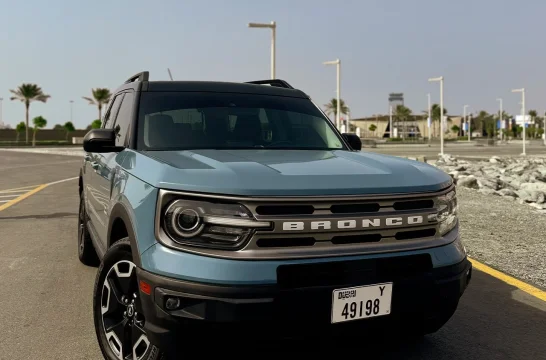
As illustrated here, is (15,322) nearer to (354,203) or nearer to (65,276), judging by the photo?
(65,276)

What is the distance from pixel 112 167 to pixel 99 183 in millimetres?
578

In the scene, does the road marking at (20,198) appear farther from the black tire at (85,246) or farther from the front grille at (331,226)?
the front grille at (331,226)

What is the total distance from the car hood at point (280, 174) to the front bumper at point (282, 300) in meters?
0.37

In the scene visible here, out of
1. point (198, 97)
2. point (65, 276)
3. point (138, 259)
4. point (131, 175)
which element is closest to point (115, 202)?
point (131, 175)

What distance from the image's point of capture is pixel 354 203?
9.07 ft

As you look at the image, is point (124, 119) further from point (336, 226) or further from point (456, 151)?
point (456, 151)

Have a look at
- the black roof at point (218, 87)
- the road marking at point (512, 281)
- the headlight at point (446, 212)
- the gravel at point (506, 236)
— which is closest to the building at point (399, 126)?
the gravel at point (506, 236)

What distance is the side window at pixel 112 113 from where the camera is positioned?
207 inches

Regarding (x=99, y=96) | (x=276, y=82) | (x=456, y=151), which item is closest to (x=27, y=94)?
(x=99, y=96)

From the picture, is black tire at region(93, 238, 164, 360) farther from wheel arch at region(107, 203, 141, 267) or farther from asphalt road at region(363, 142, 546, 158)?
asphalt road at region(363, 142, 546, 158)

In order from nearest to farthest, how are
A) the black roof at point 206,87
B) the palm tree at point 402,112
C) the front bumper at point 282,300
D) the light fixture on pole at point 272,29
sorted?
the front bumper at point 282,300 < the black roof at point 206,87 < the light fixture on pole at point 272,29 < the palm tree at point 402,112

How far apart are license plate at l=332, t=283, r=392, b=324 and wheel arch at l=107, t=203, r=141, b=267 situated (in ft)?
3.26

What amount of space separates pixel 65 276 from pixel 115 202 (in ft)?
8.27

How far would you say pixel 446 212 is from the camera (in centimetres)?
313
